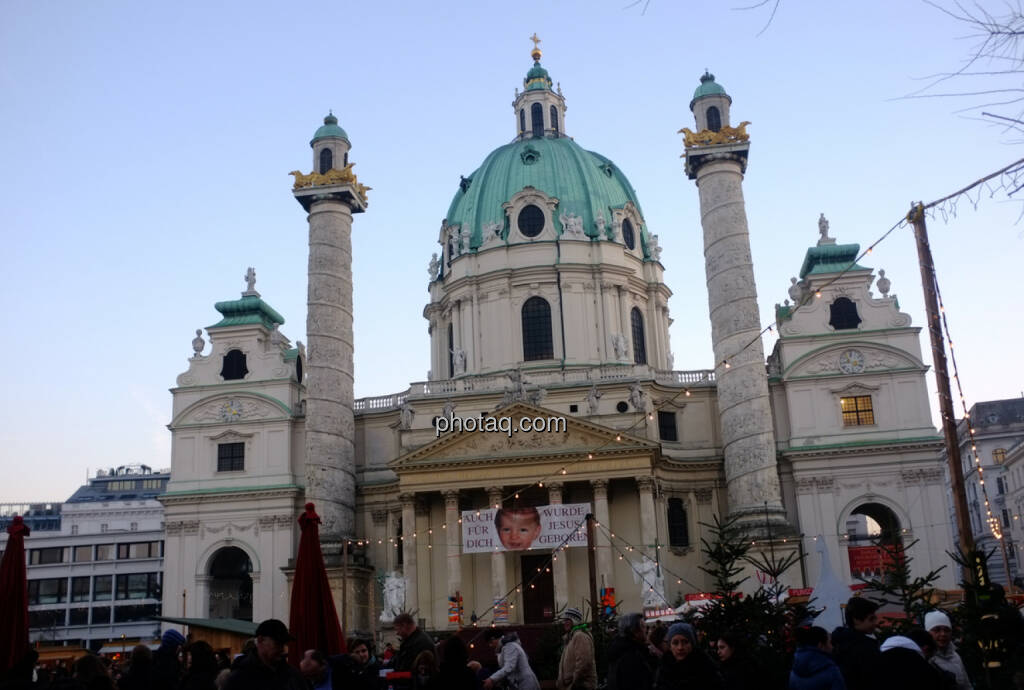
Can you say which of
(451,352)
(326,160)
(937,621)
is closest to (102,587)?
(451,352)

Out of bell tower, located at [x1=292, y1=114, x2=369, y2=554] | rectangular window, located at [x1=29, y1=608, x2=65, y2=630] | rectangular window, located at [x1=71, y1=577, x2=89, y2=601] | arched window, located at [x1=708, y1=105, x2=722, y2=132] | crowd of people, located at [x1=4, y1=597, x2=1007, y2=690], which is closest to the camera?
crowd of people, located at [x1=4, y1=597, x2=1007, y2=690]

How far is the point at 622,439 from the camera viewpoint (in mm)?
43781

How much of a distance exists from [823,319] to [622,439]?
39.1 ft

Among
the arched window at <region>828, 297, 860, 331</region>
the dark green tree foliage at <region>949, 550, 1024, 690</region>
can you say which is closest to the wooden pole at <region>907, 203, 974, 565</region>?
the dark green tree foliage at <region>949, 550, 1024, 690</region>

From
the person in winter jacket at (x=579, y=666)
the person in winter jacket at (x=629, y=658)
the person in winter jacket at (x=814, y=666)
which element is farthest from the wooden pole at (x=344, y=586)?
the person in winter jacket at (x=814, y=666)

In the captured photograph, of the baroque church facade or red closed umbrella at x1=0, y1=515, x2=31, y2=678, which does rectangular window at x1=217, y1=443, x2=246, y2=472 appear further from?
red closed umbrella at x1=0, y1=515, x2=31, y2=678

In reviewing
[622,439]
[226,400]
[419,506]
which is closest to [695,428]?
[622,439]

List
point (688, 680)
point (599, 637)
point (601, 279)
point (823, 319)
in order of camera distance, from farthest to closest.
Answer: point (601, 279) < point (823, 319) < point (599, 637) < point (688, 680)

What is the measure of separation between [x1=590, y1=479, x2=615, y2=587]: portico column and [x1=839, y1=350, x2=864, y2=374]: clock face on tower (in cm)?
1253

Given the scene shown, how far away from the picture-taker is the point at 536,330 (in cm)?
5384

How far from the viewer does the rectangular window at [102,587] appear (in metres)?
76.7

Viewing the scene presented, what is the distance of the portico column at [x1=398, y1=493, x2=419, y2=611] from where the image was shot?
146ft

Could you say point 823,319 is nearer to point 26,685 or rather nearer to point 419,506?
point 419,506

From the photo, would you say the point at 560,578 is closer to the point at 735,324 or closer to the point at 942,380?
the point at 735,324
